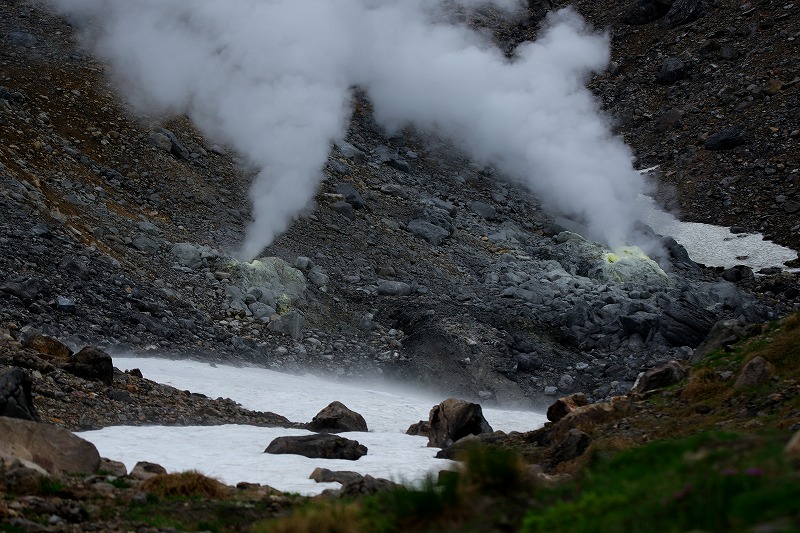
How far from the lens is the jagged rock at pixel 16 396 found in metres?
12.4

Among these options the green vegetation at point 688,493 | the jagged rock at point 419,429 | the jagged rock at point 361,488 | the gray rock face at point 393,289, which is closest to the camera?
the green vegetation at point 688,493

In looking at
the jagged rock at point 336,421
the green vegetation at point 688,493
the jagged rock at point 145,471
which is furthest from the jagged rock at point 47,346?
the green vegetation at point 688,493

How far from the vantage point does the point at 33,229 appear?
947 inches

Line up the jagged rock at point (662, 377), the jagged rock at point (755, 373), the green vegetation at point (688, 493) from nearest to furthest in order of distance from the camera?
the green vegetation at point (688, 493) < the jagged rock at point (755, 373) < the jagged rock at point (662, 377)

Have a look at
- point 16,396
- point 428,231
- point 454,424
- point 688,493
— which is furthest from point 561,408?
point 428,231

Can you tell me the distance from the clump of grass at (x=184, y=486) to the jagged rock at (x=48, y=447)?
49.1 inches

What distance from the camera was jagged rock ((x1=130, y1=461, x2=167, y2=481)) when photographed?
36.5 ft

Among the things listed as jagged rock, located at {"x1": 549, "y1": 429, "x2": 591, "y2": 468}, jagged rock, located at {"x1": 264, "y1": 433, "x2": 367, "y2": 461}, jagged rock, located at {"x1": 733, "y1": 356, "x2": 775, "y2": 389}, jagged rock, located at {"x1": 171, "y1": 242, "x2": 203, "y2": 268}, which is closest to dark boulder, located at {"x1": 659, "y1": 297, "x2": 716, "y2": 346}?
jagged rock, located at {"x1": 733, "y1": 356, "x2": 775, "y2": 389}

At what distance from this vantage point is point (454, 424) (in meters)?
17.3

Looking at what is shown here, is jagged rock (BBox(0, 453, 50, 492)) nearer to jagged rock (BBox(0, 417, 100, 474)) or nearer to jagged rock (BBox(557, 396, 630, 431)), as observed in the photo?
jagged rock (BBox(0, 417, 100, 474))

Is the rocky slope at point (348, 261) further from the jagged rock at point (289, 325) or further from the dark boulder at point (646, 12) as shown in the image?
the dark boulder at point (646, 12)

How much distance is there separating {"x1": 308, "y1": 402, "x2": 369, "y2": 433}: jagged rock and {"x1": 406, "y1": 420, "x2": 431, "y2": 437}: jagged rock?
1.11 metres

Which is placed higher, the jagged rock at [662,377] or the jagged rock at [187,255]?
the jagged rock at [187,255]

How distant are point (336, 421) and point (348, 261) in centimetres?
1335
